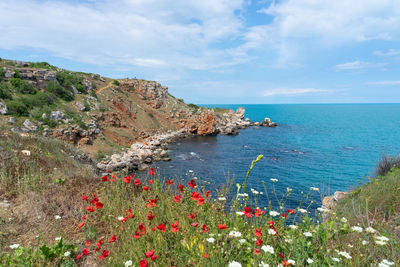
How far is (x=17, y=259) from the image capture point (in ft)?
9.33

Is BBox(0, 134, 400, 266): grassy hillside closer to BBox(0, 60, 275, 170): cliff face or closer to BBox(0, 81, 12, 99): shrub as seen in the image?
BBox(0, 60, 275, 170): cliff face

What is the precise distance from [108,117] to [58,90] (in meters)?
8.68

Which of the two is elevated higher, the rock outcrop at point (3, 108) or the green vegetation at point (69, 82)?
the green vegetation at point (69, 82)

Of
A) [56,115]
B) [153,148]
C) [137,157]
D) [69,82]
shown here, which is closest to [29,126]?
[56,115]

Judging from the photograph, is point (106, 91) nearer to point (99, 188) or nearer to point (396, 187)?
point (99, 188)

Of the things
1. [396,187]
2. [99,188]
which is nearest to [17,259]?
[99,188]

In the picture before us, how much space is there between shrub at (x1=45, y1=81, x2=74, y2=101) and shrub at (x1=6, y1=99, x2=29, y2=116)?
26.7 feet

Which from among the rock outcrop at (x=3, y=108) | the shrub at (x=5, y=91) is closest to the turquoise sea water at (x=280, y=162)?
the rock outcrop at (x=3, y=108)

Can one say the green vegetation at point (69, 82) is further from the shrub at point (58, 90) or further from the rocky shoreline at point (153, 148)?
the rocky shoreline at point (153, 148)

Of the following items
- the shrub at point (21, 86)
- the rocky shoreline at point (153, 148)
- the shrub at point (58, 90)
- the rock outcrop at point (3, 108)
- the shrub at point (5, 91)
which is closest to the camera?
the rock outcrop at point (3, 108)

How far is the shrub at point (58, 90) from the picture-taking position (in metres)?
33.8

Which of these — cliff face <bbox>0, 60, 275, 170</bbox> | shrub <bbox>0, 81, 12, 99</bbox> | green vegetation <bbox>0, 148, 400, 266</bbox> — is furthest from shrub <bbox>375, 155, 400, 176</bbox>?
shrub <bbox>0, 81, 12, 99</bbox>

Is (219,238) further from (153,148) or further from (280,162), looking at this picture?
(153,148)

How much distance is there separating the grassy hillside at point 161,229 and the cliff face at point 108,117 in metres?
22.3
